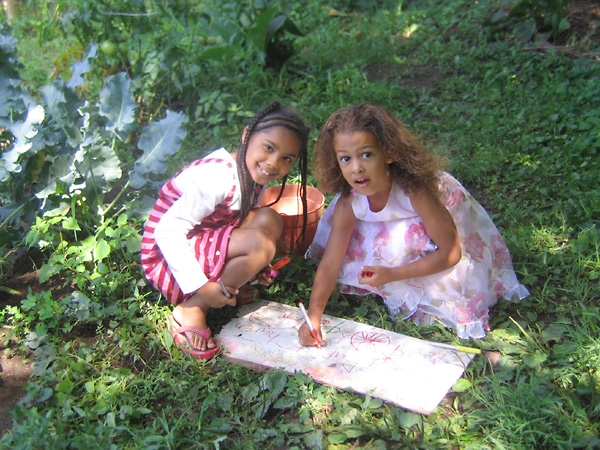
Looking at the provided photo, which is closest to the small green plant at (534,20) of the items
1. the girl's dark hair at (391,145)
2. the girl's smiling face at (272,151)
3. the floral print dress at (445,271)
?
the floral print dress at (445,271)

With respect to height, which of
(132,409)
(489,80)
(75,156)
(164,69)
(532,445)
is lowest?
(532,445)

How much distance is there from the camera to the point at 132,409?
1.82 m

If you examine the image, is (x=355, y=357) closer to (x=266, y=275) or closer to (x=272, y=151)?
(x=266, y=275)

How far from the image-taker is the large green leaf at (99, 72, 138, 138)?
266 centimetres

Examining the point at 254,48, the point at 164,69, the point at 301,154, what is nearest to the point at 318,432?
the point at 301,154

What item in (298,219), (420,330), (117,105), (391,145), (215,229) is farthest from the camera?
(117,105)

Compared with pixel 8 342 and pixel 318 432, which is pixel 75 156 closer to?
pixel 8 342

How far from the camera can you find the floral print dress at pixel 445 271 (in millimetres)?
2158

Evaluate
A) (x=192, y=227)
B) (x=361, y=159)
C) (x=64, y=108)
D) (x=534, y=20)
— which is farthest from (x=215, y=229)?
(x=534, y=20)

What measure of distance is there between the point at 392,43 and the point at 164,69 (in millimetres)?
2091

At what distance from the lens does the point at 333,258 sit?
224cm

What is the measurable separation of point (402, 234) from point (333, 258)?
29 cm

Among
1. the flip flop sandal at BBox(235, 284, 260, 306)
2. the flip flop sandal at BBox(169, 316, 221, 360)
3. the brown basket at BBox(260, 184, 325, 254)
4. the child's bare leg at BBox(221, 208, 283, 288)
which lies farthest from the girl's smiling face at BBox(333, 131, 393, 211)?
the flip flop sandal at BBox(169, 316, 221, 360)

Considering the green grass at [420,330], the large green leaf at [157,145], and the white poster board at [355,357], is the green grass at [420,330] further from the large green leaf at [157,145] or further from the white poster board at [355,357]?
the large green leaf at [157,145]
